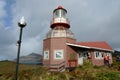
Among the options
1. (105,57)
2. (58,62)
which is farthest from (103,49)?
(58,62)

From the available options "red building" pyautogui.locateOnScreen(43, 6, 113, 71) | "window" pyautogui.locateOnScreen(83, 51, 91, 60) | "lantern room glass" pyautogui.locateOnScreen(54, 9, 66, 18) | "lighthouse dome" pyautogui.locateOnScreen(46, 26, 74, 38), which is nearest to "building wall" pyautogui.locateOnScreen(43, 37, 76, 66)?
"red building" pyautogui.locateOnScreen(43, 6, 113, 71)

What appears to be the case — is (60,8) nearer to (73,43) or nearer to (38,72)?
(73,43)

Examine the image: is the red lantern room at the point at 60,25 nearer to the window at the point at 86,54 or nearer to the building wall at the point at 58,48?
the building wall at the point at 58,48

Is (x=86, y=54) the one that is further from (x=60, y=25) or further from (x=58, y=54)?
(x=60, y=25)

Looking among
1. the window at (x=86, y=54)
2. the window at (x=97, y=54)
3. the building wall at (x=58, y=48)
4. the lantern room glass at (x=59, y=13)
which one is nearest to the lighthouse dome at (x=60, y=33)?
the building wall at (x=58, y=48)

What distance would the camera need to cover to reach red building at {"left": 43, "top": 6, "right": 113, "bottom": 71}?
25156 millimetres

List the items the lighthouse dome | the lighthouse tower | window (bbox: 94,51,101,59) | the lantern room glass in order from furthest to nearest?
the lantern room glass → window (bbox: 94,51,101,59) → the lighthouse dome → the lighthouse tower

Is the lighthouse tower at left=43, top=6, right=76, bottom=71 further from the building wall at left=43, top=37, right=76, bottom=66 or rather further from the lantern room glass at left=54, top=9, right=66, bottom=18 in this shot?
the lantern room glass at left=54, top=9, right=66, bottom=18

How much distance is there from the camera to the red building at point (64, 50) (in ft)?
82.5

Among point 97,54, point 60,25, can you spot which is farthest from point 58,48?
point 97,54

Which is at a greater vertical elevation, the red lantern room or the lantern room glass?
the lantern room glass

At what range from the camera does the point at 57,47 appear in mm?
25500

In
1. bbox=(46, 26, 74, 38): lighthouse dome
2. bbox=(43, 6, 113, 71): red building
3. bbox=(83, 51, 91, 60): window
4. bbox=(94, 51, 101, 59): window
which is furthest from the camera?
bbox=(94, 51, 101, 59): window

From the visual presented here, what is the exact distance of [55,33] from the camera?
26.5 metres
